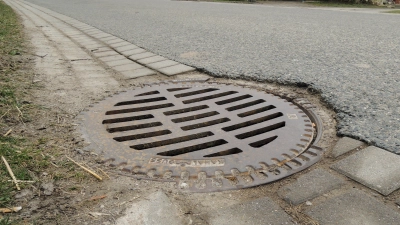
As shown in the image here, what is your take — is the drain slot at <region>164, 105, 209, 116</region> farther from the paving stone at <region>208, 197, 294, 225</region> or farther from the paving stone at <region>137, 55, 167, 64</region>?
the paving stone at <region>137, 55, 167, 64</region>

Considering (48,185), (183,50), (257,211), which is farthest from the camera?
(183,50)

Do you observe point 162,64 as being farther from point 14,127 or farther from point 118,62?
point 14,127

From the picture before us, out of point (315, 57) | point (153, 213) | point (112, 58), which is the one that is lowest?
point (153, 213)

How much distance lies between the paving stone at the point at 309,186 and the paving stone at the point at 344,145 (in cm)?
18

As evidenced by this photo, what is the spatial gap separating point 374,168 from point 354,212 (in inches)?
11.9

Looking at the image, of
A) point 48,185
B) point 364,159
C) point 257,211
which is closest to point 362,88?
point 364,159

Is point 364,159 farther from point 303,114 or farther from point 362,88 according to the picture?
point 362,88

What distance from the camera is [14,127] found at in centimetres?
164

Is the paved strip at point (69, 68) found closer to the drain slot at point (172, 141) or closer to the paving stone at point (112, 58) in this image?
the paving stone at point (112, 58)

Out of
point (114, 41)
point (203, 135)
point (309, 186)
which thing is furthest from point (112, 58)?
point (309, 186)

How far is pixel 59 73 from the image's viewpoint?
2.59 metres

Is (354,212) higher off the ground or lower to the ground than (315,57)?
lower

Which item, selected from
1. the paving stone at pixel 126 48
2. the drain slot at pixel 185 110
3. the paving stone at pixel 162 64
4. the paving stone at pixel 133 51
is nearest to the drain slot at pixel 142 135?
the drain slot at pixel 185 110

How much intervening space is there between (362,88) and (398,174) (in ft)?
3.35
